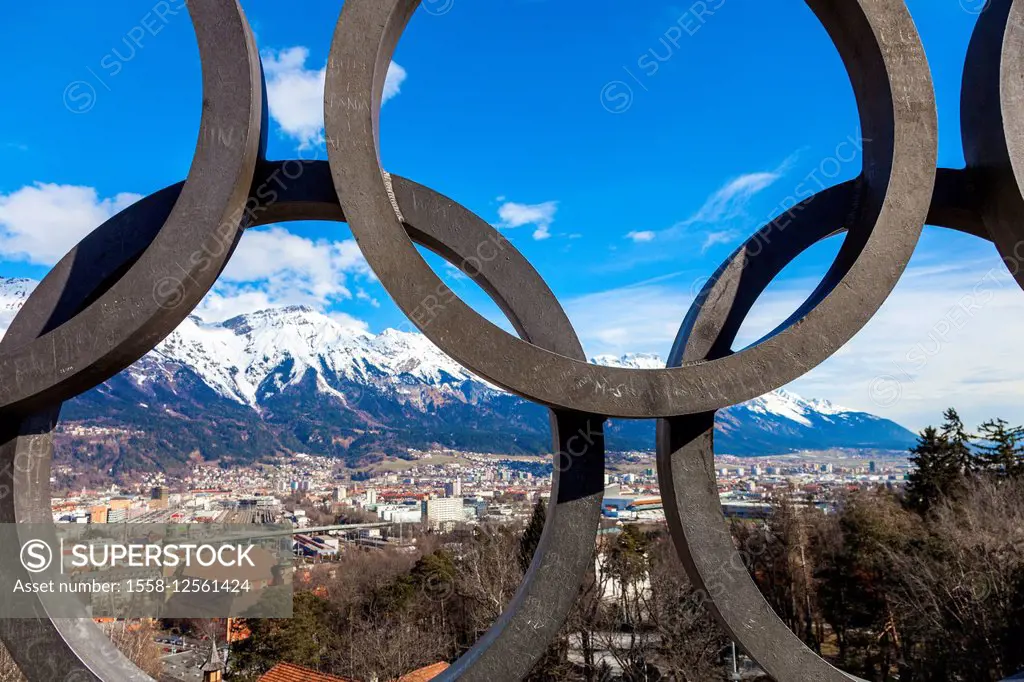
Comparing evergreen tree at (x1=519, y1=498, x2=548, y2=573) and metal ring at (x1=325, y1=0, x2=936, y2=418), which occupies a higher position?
metal ring at (x1=325, y1=0, x2=936, y2=418)

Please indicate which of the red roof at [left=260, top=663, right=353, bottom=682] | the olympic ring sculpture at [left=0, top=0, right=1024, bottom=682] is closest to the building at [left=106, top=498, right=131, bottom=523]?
the red roof at [left=260, top=663, right=353, bottom=682]

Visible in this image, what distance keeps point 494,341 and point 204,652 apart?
40.9 meters

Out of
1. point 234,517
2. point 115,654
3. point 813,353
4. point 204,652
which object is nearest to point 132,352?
point 115,654

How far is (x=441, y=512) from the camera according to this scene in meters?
73.9

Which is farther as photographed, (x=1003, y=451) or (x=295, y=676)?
(x=1003, y=451)

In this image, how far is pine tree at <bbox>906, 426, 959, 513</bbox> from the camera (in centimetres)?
3447

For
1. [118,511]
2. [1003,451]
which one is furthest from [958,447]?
[118,511]

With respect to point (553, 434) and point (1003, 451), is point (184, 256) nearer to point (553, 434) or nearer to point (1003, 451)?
point (553, 434)

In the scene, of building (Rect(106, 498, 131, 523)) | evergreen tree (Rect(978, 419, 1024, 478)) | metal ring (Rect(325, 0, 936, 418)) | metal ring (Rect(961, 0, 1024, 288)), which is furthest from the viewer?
building (Rect(106, 498, 131, 523))

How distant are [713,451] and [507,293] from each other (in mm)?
2384

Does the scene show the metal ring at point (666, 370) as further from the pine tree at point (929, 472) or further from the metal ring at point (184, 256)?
the pine tree at point (929, 472)

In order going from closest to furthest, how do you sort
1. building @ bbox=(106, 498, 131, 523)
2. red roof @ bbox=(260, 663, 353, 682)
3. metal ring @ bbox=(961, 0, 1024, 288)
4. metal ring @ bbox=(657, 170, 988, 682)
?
metal ring @ bbox=(657, 170, 988, 682), metal ring @ bbox=(961, 0, 1024, 288), red roof @ bbox=(260, 663, 353, 682), building @ bbox=(106, 498, 131, 523)

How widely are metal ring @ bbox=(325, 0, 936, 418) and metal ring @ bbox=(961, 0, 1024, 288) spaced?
1.04 metres

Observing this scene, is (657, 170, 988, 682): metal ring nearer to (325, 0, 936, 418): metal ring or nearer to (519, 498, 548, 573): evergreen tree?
(325, 0, 936, 418): metal ring
